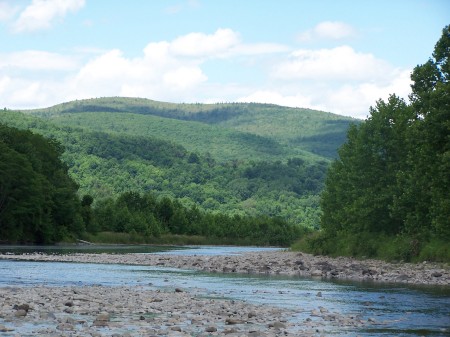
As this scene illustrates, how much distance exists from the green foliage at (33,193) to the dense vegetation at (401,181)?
39646mm

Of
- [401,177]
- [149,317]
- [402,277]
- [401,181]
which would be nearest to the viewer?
[149,317]

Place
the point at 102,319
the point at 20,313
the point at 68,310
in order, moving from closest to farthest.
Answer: the point at 102,319 → the point at 20,313 → the point at 68,310

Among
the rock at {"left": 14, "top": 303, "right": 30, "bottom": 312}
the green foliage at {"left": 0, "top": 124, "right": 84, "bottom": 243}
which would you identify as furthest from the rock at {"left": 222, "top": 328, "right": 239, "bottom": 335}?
the green foliage at {"left": 0, "top": 124, "right": 84, "bottom": 243}

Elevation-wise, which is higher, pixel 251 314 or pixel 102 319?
pixel 102 319

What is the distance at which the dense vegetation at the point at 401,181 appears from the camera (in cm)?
5734

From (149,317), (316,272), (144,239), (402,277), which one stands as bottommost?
(144,239)

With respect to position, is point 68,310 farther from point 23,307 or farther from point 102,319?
point 102,319

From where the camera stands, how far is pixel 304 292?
40375mm

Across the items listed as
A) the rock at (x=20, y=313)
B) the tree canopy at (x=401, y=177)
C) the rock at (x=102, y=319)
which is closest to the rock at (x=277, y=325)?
the rock at (x=102, y=319)

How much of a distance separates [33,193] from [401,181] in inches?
2254

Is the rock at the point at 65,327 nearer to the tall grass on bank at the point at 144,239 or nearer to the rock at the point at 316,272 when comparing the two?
the rock at the point at 316,272

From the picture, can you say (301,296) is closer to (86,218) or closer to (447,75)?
(447,75)

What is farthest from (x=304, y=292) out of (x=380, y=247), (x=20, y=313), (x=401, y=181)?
(x=380, y=247)

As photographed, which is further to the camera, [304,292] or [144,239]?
[144,239]
